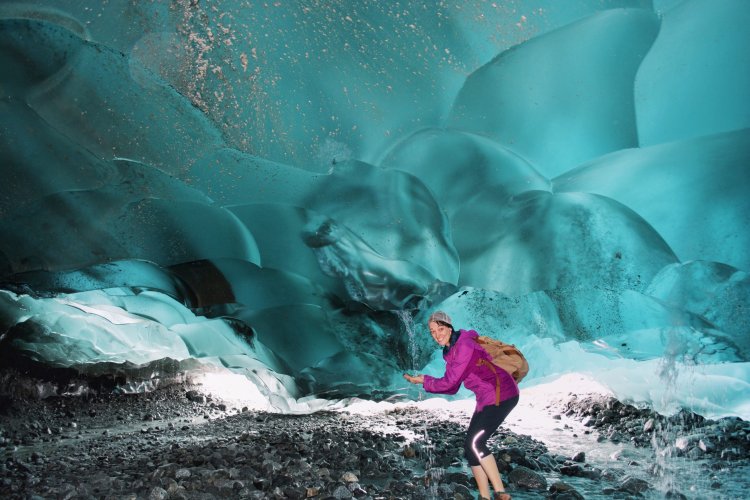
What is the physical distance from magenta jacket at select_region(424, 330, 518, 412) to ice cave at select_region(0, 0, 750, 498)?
4.89 metres

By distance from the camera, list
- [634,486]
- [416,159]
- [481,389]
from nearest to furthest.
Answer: [481,389] → [634,486] → [416,159]

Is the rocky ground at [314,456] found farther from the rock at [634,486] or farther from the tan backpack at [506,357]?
the tan backpack at [506,357]

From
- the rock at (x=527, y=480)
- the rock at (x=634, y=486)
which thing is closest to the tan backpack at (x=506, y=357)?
the rock at (x=527, y=480)

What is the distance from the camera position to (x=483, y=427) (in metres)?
3.74

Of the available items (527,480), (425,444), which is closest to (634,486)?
(527,480)

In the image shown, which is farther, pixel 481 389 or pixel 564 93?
pixel 564 93

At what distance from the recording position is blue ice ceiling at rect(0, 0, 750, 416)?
721cm

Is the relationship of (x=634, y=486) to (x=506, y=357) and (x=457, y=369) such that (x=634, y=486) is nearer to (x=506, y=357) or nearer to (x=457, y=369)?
(x=506, y=357)

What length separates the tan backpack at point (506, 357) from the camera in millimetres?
3736

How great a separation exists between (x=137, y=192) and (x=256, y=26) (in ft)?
11.8

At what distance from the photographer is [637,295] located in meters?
8.75

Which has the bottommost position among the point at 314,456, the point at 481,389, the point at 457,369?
the point at 314,456

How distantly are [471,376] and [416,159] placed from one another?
17.4ft

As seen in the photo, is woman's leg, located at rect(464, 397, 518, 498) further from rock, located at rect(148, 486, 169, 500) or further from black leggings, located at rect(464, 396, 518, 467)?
rock, located at rect(148, 486, 169, 500)
